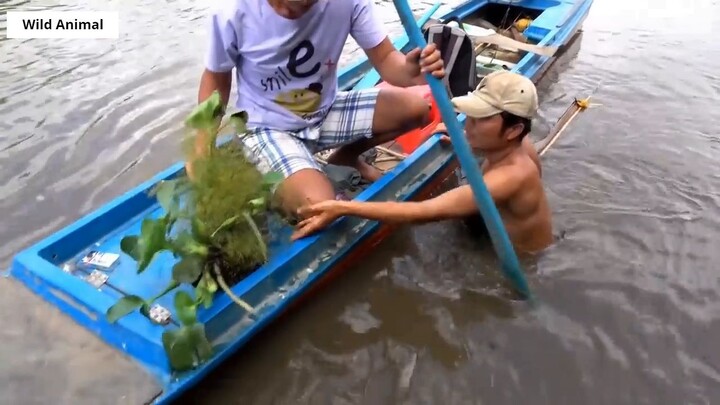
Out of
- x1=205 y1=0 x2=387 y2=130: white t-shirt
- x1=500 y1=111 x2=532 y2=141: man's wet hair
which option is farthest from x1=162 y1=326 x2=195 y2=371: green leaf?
x1=500 y1=111 x2=532 y2=141: man's wet hair

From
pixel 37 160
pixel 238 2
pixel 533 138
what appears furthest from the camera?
pixel 533 138

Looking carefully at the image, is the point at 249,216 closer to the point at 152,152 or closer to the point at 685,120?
the point at 152,152

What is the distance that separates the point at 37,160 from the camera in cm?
409

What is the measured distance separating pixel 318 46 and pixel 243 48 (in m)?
0.33

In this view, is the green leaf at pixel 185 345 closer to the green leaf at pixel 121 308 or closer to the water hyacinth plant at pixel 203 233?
the water hyacinth plant at pixel 203 233

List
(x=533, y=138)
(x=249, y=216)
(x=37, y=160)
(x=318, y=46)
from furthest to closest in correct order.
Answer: (x=533, y=138), (x=37, y=160), (x=318, y=46), (x=249, y=216)

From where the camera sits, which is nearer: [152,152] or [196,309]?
[196,309]

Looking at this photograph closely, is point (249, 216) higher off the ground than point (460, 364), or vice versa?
point (249, 216)

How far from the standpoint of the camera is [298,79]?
297 centimetres

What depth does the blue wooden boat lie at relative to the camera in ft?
7.63

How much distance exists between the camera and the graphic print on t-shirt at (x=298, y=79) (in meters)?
2.88

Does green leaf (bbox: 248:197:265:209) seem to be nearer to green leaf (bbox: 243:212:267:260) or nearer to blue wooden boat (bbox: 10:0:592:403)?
green leaf (bbox: 243:212:267:260)

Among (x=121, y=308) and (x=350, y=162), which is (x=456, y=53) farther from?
(x=121, y=308)

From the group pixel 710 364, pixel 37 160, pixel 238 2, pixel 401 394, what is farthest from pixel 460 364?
pixel 37 160
